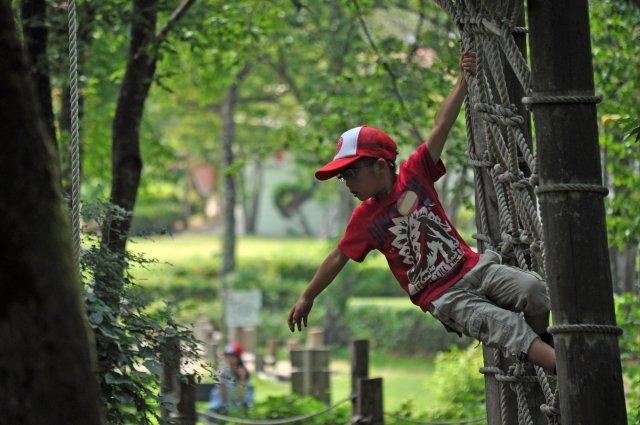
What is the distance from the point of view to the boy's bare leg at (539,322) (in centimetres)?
323

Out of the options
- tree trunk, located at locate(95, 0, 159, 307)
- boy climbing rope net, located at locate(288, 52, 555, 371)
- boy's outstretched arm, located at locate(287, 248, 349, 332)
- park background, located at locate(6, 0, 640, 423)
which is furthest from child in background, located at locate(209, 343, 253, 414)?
boy climbing rope net, located at locate(288, 52, 555, 371)

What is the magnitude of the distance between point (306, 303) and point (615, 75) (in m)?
5.42

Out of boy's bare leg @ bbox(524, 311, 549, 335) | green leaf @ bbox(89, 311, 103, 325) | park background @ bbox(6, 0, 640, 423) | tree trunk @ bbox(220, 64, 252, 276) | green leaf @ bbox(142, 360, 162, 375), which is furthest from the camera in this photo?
tree trunk @ bbox(220, 64, 252, 276)

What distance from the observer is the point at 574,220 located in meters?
2.57

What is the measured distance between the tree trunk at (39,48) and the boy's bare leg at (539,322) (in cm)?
335

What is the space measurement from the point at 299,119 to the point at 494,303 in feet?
68.9

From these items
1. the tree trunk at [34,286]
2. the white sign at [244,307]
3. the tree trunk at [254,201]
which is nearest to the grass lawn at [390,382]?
the white sign at [244,307]

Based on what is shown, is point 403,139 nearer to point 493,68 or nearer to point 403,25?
point 493,68

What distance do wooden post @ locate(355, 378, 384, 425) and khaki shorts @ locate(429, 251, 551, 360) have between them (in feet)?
10.5

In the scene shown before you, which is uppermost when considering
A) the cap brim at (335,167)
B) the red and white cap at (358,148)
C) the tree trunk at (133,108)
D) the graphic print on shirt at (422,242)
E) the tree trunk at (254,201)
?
the tree trunk at (254,201)

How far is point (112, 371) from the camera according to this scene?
3520 millimetres

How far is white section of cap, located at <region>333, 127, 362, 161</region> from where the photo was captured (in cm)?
332

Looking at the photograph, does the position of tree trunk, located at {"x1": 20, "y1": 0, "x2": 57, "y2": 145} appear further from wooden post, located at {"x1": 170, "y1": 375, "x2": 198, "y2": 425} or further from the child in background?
the child in background

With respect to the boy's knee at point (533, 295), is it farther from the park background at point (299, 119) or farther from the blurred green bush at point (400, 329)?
the blurred green bush at point (400, 329)
